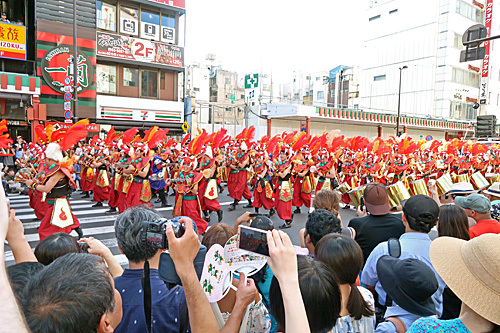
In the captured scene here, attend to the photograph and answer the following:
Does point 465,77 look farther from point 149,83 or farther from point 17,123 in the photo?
point 17,123

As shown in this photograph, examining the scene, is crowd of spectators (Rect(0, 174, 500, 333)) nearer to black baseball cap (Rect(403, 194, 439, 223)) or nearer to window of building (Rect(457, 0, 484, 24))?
black baseball cap (Rect(403, 194, 439, 223))

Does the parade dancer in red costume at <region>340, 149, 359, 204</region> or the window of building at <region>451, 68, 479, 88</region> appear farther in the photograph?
the window of building at <region>451, 68, 479, 88</region>

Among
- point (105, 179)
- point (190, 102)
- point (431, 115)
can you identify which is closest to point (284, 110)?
point (190, 102)

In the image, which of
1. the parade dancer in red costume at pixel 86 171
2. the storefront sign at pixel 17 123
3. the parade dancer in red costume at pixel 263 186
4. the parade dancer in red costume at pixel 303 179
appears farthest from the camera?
the storefront sign at pixel 17 123

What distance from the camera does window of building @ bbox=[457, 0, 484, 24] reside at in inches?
1379

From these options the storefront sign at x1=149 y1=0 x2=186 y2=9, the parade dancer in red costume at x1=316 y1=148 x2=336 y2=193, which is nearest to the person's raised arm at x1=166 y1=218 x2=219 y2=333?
the parade dancer in red costume at x1=316 y1=148 x2=336 y2=193

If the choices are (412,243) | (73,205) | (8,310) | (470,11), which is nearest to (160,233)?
(8,310)

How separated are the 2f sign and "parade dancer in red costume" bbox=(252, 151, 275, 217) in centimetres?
1428

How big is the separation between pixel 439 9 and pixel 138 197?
38097mm

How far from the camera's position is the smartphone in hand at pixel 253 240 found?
126 centimetres

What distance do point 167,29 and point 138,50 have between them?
259 centimetres

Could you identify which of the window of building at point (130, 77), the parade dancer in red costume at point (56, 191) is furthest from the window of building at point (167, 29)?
the parade dancer in red costume at point (56, 191)

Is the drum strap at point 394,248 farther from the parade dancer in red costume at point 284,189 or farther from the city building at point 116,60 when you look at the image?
the city building at point 116,60

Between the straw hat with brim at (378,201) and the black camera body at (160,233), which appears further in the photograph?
the straw hat with brim at (378,201)
